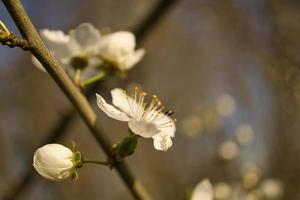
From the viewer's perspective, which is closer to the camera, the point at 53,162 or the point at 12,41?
the point at 12,41

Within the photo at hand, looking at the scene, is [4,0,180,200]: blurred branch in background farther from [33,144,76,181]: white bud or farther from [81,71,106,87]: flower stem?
[33,144,76,181]: white bud

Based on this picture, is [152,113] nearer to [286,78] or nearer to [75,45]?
[75,45]

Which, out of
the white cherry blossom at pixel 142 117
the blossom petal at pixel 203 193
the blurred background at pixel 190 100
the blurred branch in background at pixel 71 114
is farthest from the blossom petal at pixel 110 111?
the blurred branch in background at pixel 71 114

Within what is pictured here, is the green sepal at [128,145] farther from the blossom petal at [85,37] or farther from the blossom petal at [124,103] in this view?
the blossom petal at [85,37]

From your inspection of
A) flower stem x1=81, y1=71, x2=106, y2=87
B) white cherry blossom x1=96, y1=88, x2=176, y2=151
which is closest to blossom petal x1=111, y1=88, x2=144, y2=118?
white cherry blossom x1=96, y1=88, x2=176, y2=151

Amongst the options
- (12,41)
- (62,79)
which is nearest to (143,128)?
(62,79)
